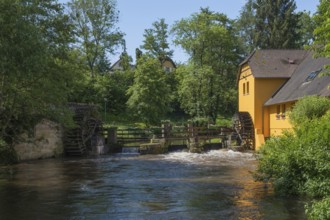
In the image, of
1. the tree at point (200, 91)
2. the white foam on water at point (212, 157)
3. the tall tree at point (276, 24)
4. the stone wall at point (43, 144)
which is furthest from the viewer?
the tall tree at point (276, 24)

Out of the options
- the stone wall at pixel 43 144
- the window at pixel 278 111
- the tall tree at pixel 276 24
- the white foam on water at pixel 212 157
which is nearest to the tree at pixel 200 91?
the tall tree at pixel 276 24

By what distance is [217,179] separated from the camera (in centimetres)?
1730

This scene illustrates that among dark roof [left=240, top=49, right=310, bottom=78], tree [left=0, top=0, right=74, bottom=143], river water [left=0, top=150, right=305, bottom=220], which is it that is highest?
dark roof [left=240, top=49, right=310, bottom=78]

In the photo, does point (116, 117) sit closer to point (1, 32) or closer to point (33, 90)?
point (33, 90)

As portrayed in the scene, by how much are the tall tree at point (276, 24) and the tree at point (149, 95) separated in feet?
51.7

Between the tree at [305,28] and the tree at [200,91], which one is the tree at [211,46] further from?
the tree at [305,28]

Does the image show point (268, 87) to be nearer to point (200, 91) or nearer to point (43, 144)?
point (200, 91)

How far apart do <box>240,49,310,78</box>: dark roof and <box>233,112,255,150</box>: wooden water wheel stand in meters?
3.25

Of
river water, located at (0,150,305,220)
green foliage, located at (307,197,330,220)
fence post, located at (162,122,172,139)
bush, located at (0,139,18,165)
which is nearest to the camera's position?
green foliage, located at (307,197,330,220)

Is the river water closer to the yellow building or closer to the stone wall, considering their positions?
the stone wall

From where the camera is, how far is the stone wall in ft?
83.8

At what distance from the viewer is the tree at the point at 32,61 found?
14.6 meters

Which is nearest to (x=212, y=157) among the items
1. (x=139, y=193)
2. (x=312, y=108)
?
(x=312, y=108)

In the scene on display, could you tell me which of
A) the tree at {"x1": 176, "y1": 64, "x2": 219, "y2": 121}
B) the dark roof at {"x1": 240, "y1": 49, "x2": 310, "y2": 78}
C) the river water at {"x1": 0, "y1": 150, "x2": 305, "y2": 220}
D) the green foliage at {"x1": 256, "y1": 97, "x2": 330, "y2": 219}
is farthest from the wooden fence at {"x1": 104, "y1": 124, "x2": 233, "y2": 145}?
the green foliage at {"x1": 256, "y1": 97, "x2": 330, "y2": 219}
